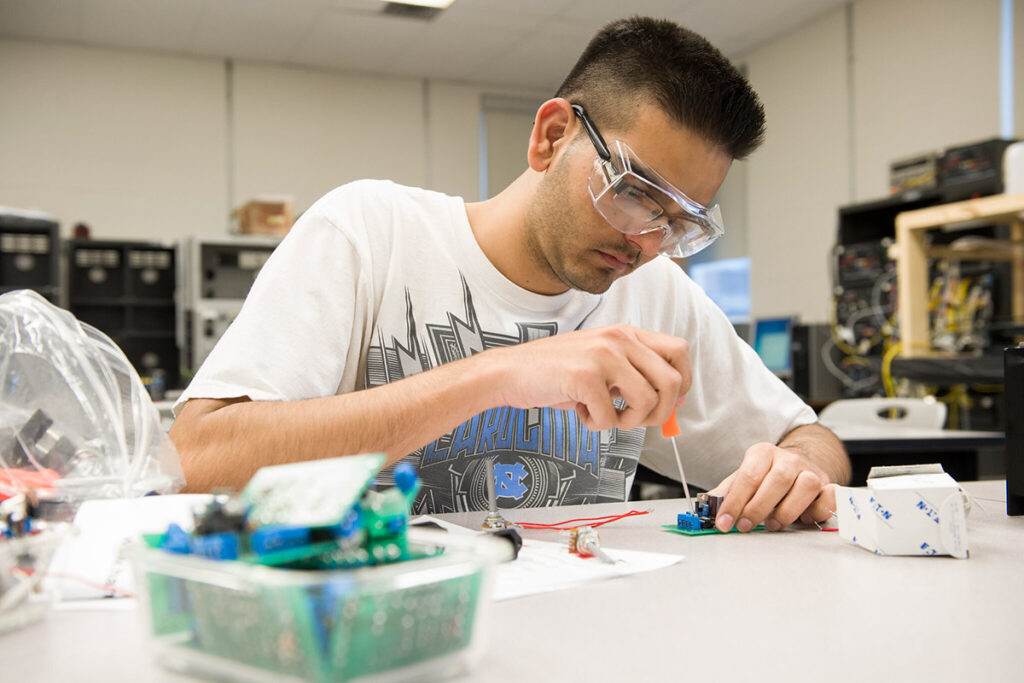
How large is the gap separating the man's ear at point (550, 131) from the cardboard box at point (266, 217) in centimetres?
433

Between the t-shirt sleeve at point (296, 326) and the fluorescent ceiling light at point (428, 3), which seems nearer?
the t-shirt sleeve at point (296, 326)

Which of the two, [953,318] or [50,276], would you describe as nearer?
[953,318]

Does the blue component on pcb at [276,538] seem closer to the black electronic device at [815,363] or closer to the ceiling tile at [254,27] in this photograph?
the black electronic device at [815,363]

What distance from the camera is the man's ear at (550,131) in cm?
131

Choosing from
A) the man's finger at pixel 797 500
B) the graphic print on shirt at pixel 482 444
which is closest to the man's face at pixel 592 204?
the graphic print on shirt at pixel 482 444

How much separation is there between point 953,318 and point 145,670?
391cm

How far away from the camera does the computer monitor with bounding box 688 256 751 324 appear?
6.43 metres

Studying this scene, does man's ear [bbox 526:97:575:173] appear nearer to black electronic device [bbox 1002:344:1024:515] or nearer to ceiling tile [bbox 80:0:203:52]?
black electronic device [bbox 1002:344:1024:515]

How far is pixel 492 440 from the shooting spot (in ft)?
4.40

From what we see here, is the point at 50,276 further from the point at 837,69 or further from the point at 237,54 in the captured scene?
the point at 837,69

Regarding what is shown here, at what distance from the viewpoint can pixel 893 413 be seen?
10.8 feet

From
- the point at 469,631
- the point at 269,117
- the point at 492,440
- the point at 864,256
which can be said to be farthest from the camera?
the point at 269,117

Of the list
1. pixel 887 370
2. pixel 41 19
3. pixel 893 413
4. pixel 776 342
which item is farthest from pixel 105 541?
pixel 41 19

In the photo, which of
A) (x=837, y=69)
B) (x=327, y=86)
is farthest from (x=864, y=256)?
(x=327, y=86)
